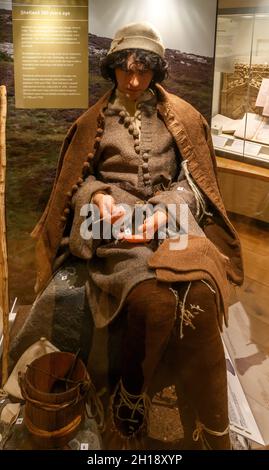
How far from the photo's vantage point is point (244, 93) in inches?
66.0

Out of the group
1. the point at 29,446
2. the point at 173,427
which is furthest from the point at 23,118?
the point at 173,427

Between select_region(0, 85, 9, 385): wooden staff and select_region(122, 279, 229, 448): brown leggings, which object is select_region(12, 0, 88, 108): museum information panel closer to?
select_region(0, 85, 9, 385): wooden staff

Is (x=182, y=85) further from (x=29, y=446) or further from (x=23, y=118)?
(x=29, y=446)

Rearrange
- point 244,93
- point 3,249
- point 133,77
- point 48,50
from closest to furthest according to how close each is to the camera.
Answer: point 48,50 < point 133,77 < point 3,249 < point 244,93

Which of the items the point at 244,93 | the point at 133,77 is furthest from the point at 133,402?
the point at 244,93

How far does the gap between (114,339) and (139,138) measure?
Answer: 56 cm

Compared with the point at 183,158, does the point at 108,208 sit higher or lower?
lower

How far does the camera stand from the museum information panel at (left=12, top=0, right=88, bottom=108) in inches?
51.9

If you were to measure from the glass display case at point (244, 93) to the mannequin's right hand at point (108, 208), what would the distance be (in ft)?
1.44

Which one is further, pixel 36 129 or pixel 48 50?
pixel 36 129

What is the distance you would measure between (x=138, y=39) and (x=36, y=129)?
0.36 metres

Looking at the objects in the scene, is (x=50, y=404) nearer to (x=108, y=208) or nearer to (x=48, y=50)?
(x=108, y=208)

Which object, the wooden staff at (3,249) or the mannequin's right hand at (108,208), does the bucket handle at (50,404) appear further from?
the mannequin's right hand at (108,208)

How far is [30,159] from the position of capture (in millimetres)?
1518
